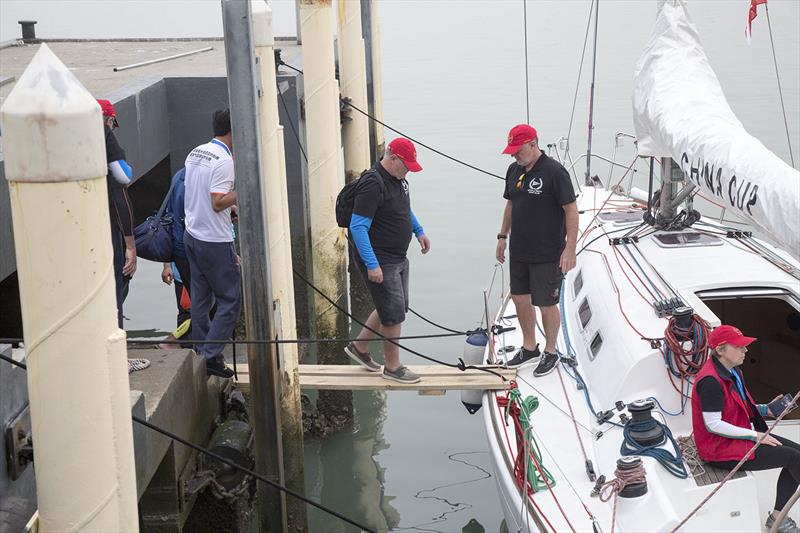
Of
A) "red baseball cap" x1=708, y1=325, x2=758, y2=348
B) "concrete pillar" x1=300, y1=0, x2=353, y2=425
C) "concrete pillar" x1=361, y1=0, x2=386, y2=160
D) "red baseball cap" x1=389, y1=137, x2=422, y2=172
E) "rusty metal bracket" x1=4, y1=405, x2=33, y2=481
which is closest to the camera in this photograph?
"rusty metal bracket" x1=4, y1=405, x2=33, y2=481

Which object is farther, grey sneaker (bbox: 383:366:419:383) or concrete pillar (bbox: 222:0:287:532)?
grey sneaker (bbox: 383:366:419:383)

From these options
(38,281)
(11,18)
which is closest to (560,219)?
(38,281)

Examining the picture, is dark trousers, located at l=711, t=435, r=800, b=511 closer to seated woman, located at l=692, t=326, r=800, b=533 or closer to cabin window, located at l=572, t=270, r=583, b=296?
seated woman, located at l=692, t=326, r=800, b=533

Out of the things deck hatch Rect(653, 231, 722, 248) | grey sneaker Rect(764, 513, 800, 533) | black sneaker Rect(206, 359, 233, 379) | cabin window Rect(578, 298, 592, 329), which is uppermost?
deck hatch Rect(653, 231, 722, 248)

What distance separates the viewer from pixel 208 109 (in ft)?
33.7

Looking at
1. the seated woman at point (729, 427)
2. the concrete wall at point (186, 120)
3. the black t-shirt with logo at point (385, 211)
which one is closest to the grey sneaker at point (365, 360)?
the black t-shirt with logo at point (385, 211)

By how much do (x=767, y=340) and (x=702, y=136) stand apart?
77.4 inches

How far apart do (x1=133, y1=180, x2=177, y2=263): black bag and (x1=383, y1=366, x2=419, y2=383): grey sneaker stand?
1.78 metres

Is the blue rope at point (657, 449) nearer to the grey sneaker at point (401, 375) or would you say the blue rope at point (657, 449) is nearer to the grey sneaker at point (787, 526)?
the grey sneaker at point (787, 526)

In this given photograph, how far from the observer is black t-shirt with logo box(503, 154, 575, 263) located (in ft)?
22.5

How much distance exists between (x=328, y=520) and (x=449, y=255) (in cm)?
773

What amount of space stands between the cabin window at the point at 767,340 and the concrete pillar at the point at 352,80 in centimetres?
525

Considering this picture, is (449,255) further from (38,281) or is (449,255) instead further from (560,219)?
(38,281)

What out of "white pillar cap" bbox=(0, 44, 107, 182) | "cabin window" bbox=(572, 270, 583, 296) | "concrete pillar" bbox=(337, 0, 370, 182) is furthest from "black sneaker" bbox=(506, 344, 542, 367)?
"concrete pillar" bbox=(337, 0, 370, 182)
